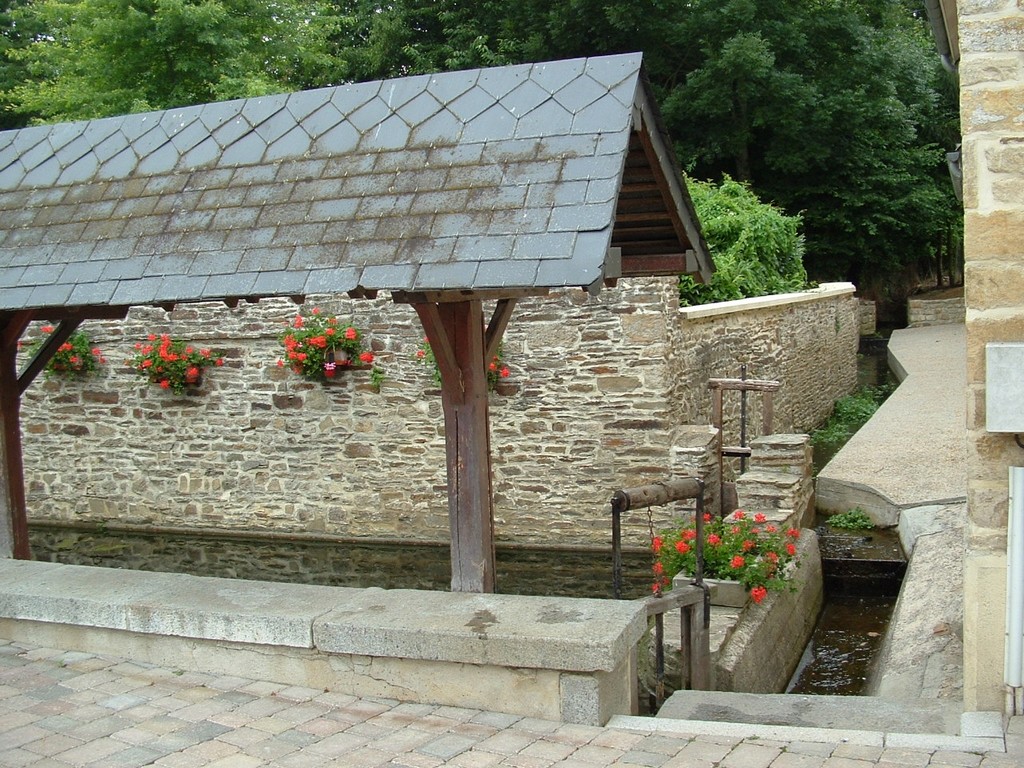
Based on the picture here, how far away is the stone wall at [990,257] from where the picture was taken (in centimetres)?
382

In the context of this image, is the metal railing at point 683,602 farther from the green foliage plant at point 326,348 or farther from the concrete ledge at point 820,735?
the green foliage plant at point 326,348

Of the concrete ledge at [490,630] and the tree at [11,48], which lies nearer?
the concrete ledge at [490,630]

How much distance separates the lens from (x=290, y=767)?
3617 mm

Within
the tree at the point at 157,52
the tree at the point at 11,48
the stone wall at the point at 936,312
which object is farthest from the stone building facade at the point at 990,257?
the stone wall at the point at 936,312

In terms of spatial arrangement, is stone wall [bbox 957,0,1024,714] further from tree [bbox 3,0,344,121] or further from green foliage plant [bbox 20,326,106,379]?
tree [bbox 3,0,344,121]

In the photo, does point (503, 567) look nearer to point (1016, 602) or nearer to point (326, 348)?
point (326, 348)

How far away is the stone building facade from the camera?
3816 mm

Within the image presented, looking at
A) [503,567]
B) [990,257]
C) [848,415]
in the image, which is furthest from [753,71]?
[990,257]

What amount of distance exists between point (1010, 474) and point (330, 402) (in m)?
7.24

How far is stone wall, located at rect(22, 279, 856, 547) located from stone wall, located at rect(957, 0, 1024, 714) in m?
4.96

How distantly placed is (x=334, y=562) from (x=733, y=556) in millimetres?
4656

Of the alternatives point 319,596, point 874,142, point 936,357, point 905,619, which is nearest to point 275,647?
point 319,596

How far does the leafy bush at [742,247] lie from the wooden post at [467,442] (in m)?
6.42

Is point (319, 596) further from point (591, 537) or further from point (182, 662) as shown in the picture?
point (591, 537)
